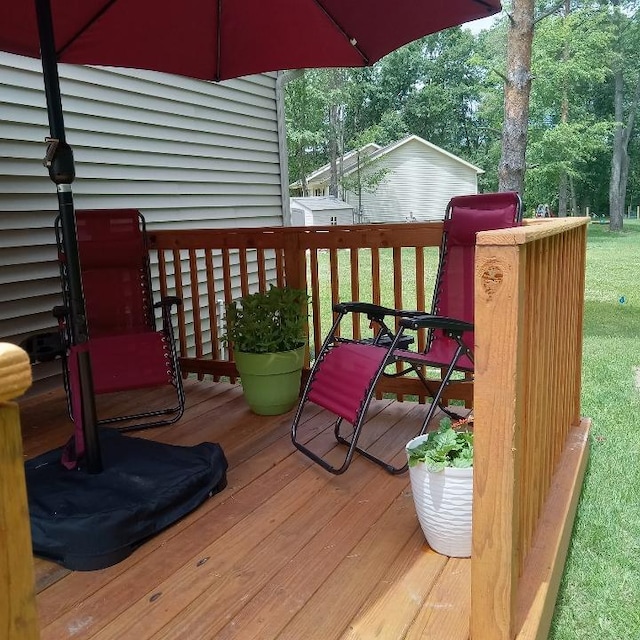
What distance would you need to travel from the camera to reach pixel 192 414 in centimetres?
358

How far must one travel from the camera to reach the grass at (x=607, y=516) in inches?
76.4

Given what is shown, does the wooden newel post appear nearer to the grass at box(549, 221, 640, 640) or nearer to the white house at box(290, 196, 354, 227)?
the grass at box(549, 221, 640, 640)

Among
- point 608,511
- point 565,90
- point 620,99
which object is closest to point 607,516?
point 608,511

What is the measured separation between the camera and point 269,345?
341 centimetres

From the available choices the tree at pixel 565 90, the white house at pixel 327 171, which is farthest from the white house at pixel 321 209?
the tree at pixel 565 90

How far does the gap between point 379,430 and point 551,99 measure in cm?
2682

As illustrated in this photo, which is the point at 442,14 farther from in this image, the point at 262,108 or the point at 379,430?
the point at 262,108

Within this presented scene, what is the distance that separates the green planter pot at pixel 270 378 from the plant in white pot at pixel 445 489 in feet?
4.74

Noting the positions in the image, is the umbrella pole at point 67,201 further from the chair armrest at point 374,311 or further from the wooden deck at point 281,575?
the chair armrest at point 374,311

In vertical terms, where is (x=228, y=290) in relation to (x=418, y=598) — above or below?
above

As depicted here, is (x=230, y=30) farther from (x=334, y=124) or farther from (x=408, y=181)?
(x=334, y=124)

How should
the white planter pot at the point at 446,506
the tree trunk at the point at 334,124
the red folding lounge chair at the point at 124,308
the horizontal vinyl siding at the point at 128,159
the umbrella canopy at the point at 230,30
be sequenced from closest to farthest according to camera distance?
the white planter pot at the point at 446,506 < the umbrella canopy at the point at 230,30 < the red folding lounge chair at the point at 124,308 < the horizontal vinyl siding at the point at 128,159 < the tree trunk at the point at 334,124

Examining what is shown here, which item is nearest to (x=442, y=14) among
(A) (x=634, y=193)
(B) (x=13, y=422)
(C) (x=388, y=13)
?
(C) (x=388, y=13)

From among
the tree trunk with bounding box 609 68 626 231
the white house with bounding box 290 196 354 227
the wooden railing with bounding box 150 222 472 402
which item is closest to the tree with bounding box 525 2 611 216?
the tree trunk with bounding box 609 68 626 231
